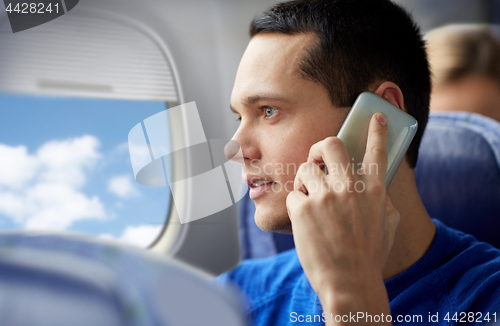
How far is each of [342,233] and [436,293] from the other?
408 millimetres

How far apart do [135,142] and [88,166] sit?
10 centimetres

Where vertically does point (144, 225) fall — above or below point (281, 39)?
below

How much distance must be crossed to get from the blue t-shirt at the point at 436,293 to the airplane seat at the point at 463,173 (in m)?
0.28

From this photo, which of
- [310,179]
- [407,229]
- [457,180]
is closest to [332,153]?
[310,179]

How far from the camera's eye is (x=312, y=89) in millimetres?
854

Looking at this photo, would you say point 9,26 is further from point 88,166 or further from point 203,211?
point 203,211

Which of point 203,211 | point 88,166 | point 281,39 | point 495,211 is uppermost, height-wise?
point 281,39

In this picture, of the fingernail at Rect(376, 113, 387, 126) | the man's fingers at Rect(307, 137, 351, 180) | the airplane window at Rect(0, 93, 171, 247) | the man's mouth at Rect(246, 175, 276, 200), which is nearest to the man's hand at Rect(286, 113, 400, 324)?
A: the man's fingers at Rect(307, 137, 351, 180)

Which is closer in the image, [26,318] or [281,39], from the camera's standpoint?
[26,318]

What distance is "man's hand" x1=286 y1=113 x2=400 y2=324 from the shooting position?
533 mm

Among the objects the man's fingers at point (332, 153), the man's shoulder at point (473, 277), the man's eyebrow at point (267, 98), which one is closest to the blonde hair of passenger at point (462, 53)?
the man's shoulder at point (473, 277)

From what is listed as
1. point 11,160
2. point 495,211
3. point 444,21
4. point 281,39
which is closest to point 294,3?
point 281,39

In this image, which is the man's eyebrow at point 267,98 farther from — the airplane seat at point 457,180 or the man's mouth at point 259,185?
the airplane seat at point 457,180

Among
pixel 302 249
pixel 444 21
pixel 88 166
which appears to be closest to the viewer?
pixel 302 249
